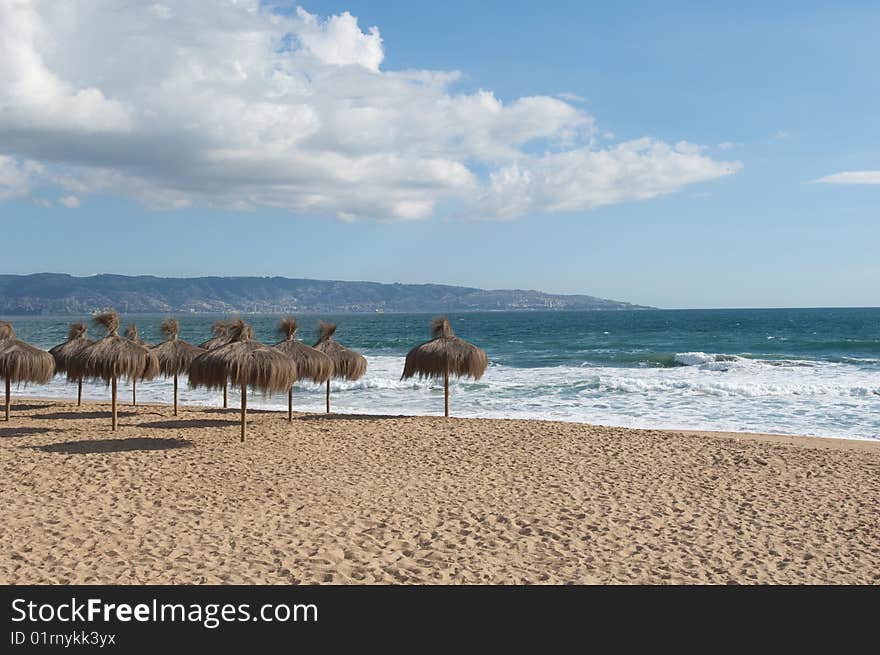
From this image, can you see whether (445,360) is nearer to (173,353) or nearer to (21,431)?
(173,353)

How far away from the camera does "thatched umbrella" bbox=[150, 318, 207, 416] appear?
48.2ft

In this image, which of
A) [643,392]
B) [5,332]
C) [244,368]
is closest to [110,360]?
[244,368]

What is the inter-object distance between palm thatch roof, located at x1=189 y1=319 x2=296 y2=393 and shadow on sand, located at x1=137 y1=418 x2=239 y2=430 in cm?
181

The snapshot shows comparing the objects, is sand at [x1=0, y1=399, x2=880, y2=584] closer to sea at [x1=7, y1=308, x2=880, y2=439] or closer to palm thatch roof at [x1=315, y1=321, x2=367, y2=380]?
palm thatch roof at [x1=315, y1=321, x2=367, y2=380]

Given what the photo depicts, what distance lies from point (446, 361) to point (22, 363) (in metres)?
7.93

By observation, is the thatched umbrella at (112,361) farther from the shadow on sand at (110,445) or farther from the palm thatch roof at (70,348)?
the palm thatch roof at (70,348)

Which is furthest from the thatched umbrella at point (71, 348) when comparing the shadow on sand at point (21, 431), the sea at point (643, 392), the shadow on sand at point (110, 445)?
the shadow on sand at point (110, 445)

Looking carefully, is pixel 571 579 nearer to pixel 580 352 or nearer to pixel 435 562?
pixel 435 562

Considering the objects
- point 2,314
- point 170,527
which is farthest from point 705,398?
point 2,314

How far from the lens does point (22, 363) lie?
1204cm

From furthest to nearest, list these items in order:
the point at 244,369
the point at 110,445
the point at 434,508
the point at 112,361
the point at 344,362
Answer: the point at 344,362 → the point at 112,361 → the point at 244,369 → the point at 110,445 → the point at 434,508

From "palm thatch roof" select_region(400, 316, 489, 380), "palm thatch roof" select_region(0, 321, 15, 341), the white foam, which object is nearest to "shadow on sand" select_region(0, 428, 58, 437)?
"palm thatch roof" select_region(0, 321, 15, 341)
